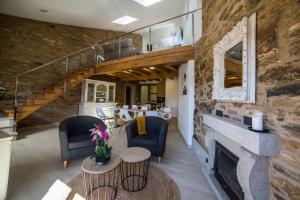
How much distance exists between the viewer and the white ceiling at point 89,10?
4.67 metres

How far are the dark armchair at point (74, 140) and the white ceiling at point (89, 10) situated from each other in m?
3.93

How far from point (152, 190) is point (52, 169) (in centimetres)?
176

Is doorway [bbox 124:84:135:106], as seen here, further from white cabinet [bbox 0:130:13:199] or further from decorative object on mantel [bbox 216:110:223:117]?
white cabinet [bbox 0:130:13:199]

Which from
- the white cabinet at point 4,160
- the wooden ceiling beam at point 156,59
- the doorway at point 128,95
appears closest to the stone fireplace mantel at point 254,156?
the white cabinet at point 4,160

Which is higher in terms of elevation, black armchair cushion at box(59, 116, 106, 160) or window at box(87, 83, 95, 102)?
window at box(87, 83, 95, 102)

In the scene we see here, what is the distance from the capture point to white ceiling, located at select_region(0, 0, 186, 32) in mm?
4668

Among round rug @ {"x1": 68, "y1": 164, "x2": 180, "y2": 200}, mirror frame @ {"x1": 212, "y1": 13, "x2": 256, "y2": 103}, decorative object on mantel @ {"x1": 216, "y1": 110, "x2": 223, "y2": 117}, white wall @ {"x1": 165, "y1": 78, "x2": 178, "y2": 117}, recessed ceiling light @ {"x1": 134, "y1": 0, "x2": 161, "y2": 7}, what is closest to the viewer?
mirror frame @ {"x1": 212, "y1": 13, "x2": 256, "y2": 103}

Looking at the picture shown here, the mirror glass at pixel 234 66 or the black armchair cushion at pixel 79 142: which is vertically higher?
the mirror glass at pixel 234 66

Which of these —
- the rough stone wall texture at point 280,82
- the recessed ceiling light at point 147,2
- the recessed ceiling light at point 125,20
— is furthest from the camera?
the recessed ceiling light at point 125,20

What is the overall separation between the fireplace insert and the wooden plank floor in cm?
24

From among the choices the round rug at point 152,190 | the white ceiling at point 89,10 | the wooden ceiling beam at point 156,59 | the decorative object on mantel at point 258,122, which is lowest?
the round rug at point 152,190

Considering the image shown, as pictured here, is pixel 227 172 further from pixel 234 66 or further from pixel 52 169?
pixel 52 169

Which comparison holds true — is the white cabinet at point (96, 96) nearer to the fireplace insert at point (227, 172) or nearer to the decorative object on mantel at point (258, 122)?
A: the fireplace insert at point (227, 172)

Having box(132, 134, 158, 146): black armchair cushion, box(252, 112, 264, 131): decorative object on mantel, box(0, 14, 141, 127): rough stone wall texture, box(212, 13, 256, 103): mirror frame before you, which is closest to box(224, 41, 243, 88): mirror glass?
box(212, 13, 256, 103): mirror frame
